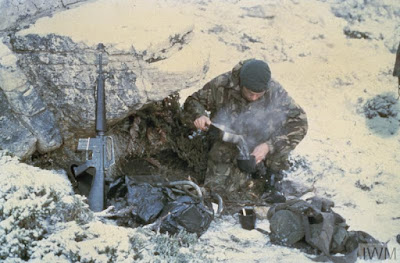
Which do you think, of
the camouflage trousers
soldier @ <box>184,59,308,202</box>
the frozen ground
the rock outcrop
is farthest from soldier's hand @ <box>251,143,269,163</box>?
the rock outcrop

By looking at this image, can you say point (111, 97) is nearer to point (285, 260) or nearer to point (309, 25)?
point (285, 260)

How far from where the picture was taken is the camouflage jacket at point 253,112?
4891mm

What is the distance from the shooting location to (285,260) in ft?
12.2

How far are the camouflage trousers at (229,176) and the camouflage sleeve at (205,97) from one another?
17.3 inches

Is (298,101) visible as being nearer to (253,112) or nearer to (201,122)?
(253,112)

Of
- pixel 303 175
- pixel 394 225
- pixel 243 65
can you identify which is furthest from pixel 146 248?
pixel 303 175

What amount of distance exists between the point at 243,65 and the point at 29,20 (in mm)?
2173

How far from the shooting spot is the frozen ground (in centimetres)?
256

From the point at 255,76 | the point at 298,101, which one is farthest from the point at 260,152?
the point at 298,101

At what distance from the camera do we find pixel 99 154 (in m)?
4.15

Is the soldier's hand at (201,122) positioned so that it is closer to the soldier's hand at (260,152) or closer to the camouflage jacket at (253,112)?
the camouflage jacket at (253,112)

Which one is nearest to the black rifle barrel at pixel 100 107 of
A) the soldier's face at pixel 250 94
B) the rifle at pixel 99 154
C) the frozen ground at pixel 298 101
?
the rifle at pixel 99 154

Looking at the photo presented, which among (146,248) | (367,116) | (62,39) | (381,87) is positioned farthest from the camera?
(381,87)

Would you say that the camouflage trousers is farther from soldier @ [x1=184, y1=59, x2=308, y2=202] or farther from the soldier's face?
the soldier's face
